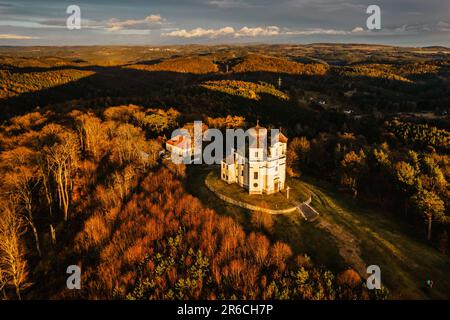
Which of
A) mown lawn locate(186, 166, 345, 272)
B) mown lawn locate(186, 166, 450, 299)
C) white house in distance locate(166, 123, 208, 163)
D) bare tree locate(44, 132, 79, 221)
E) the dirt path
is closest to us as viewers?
mown lawn locate(186, 166, 450, 299)

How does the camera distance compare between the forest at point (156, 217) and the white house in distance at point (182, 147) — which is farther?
the white house in distance at point (182, 147)

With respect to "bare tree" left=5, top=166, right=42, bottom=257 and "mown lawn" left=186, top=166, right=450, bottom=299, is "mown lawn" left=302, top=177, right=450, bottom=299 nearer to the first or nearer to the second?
"mown lawn" left=186, top=166, right=450, bottom=299

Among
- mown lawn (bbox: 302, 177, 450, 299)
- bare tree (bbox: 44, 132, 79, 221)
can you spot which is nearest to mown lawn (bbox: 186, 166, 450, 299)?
mown lawn (bbox: 302, 177, 450, 299)

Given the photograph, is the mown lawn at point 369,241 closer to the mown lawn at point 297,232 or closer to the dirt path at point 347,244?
the mown lawn at point 297,232

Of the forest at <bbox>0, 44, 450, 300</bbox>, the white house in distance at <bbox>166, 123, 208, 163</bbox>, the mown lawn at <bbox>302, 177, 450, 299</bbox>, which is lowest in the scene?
the mown lawn at <bbox>302, 177, 450, 299</bbox>

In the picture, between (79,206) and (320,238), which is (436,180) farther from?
(79,206)

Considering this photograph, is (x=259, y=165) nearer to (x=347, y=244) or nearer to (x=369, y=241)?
(x=347, y=244)

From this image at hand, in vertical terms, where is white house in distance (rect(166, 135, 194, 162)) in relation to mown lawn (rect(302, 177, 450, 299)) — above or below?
above

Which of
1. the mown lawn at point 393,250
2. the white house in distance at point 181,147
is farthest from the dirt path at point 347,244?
the white house in distance at point 181,147
